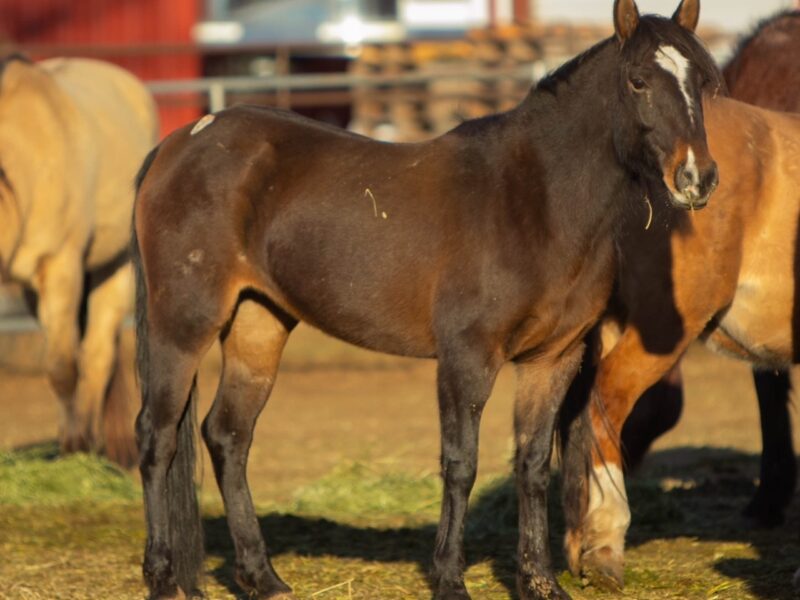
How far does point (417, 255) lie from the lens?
450 centimetres

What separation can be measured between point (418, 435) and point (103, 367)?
6.66 ft

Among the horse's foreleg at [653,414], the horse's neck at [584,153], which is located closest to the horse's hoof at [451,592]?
the horse's neck at [584,153]

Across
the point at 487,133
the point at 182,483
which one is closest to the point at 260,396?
the point at 182,483

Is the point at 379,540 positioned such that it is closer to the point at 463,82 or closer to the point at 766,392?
the point at 766,392

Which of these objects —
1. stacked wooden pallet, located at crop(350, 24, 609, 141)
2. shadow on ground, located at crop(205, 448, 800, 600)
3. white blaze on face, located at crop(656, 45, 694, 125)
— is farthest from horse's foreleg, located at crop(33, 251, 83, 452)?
stacked wooden pallet, located at crop(350, 24, 609, 141)

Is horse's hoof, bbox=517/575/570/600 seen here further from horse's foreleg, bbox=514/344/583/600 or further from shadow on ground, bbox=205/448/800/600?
shadow on ground, bbox=205/448/800/600

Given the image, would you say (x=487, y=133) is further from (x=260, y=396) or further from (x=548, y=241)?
(x=260, y=396)

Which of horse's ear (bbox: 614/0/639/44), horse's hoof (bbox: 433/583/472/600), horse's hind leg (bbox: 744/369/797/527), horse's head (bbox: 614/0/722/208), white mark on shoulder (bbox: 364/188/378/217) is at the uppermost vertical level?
horse's ear (bbox: 614/0/639/44)

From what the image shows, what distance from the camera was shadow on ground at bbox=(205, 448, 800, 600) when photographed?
5.11 m

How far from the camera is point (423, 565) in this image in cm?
520

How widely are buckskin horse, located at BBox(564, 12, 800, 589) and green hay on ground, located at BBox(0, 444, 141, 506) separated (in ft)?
9.04

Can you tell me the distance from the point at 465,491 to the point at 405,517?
2.00 m

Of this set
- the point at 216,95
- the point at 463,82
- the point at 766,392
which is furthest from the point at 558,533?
the point at 463,82

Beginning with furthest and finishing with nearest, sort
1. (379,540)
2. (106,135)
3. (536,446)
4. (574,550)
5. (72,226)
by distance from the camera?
(106,135) → (72,226) → (379,540) → (574,550) → (536,446)
